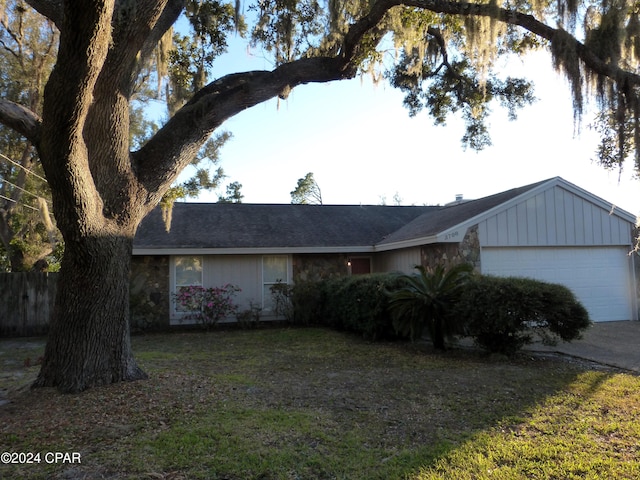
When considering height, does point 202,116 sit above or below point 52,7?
below

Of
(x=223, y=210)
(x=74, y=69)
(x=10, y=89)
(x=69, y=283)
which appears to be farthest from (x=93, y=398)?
(x=10, y=89)

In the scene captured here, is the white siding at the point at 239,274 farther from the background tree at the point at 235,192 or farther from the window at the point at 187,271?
the background tree at the point at 235,192

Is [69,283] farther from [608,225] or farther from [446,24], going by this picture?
[608,225]

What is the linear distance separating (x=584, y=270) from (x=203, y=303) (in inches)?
395

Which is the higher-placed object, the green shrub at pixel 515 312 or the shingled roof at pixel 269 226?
the shingled roof at pixel 269 226

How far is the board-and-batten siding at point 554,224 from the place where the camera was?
1082 cm

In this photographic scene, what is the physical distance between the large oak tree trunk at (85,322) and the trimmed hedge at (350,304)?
543 centimetres

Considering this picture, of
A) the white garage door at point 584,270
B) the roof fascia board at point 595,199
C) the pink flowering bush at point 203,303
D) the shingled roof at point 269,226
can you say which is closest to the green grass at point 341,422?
the white garage door at point 584,270

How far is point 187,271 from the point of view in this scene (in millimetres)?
13266

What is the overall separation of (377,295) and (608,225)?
6.66 meters

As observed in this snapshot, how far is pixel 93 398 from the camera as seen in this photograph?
498cm

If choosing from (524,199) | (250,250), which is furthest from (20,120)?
(524,199)

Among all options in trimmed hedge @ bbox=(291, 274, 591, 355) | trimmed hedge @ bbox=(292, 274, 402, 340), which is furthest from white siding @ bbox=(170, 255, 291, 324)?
trimmed hedge @ bbox=(291, 274, 591, 355)

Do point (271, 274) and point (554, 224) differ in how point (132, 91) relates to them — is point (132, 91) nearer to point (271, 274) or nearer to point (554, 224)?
point (271, 274)
